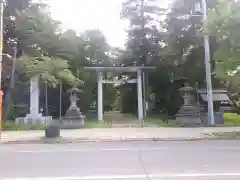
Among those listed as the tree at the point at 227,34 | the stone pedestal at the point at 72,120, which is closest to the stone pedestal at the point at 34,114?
the stone pedestal at the point at 72,120

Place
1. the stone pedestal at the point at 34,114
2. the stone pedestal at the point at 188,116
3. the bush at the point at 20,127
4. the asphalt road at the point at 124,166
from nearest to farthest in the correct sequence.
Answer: the asphalt road at the point at 124,166
the bush at the point at 20,127
the stone pedestal at the point at 188,116
the stone pedestal at the point at 34,114

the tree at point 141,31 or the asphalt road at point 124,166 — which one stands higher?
the tree at point 141,31

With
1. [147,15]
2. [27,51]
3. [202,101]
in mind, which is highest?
[147,15]

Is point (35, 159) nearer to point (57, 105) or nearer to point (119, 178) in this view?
point (119, 178)

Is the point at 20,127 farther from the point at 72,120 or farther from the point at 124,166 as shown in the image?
the point at 124,166

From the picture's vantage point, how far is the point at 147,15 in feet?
128

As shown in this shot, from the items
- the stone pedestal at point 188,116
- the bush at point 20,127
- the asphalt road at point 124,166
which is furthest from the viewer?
the stone pedestal at point 188,116

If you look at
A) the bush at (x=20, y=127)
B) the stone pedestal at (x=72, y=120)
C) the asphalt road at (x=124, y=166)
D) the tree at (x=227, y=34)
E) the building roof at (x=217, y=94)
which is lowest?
the asphalt road at (x=124, y=166)

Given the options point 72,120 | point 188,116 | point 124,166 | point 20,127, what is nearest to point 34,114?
point 20,127

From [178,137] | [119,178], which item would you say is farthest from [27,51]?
[119,178]

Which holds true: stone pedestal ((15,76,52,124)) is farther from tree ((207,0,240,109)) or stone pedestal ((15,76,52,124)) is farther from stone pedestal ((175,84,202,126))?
tree ((207,0,240,109))

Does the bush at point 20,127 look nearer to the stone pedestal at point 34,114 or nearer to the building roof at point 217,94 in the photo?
the stone pedestal at point 34,114

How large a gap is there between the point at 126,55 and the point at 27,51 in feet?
44.9

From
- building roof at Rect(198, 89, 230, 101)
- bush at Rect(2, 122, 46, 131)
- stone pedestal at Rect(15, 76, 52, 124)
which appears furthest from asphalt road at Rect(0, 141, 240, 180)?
building roof at Rect(198, 89, 230, 101)
